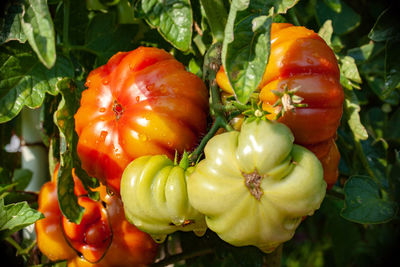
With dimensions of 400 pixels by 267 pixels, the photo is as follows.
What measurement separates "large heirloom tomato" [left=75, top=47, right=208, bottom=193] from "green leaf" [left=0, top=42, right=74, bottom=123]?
0.10 m

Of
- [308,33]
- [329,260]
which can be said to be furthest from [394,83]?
[329,260]

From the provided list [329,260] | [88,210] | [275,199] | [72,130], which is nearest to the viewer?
[275,199]

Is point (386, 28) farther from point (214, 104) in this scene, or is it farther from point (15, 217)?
point (15, 217)

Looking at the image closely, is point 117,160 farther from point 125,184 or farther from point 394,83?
point 394,83

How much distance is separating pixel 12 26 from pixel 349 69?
0.71 metres

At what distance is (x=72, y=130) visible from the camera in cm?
87

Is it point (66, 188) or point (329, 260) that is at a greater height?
point (66, 188)

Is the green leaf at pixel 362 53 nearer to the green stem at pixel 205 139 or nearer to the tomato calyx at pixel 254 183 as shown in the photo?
the green stem at pixel 205 139

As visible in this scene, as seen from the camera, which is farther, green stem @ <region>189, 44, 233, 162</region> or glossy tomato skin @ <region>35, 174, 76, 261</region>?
glossy tomato skin @ <region>35, 174, 76, 261</region>

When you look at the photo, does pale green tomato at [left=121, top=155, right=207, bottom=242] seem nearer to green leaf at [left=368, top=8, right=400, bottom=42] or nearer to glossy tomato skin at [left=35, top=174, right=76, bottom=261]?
glossy tomato skin at [left=35, top=174, right=76, bottom=261]

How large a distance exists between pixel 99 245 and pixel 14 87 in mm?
390

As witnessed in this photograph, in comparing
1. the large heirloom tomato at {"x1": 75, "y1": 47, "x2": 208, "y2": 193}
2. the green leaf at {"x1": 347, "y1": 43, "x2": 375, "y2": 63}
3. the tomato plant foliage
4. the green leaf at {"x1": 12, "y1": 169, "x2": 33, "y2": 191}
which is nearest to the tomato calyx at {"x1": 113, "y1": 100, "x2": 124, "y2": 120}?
the large heirloom tomato at {"x1": 75, "y1": 47, "x2": 208, "y2": 193}

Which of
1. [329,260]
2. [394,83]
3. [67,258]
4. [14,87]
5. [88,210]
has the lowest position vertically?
[329,260]

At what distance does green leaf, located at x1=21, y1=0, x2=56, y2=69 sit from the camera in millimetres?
657
